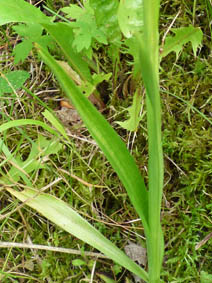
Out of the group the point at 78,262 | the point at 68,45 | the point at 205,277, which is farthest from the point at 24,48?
the point at 205,277

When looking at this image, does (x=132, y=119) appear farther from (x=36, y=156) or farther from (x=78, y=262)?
(x=78, y=262)

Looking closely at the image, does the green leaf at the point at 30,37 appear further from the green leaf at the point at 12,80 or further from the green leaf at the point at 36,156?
the green leaf at the point at 36,156

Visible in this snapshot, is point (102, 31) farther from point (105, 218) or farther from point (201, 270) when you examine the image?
point (201, 270)

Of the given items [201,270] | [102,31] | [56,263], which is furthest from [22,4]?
[201,270]

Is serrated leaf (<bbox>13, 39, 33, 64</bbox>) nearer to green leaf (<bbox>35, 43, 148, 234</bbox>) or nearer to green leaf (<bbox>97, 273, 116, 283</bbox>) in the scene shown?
green leaf (<bbox>35, 43, 148, 234</bbox>)

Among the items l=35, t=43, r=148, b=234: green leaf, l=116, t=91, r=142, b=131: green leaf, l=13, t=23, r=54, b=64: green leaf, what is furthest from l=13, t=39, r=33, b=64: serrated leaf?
l=35, t=43, r=148, b=234: green leaf

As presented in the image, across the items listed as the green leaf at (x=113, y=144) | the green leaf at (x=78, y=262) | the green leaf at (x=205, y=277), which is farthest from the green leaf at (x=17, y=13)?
the green leaf at (x=205, y=277)

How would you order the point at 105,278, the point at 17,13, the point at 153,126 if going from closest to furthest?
the point at 153,126 → the point at 17,13 → the point at 105,278
